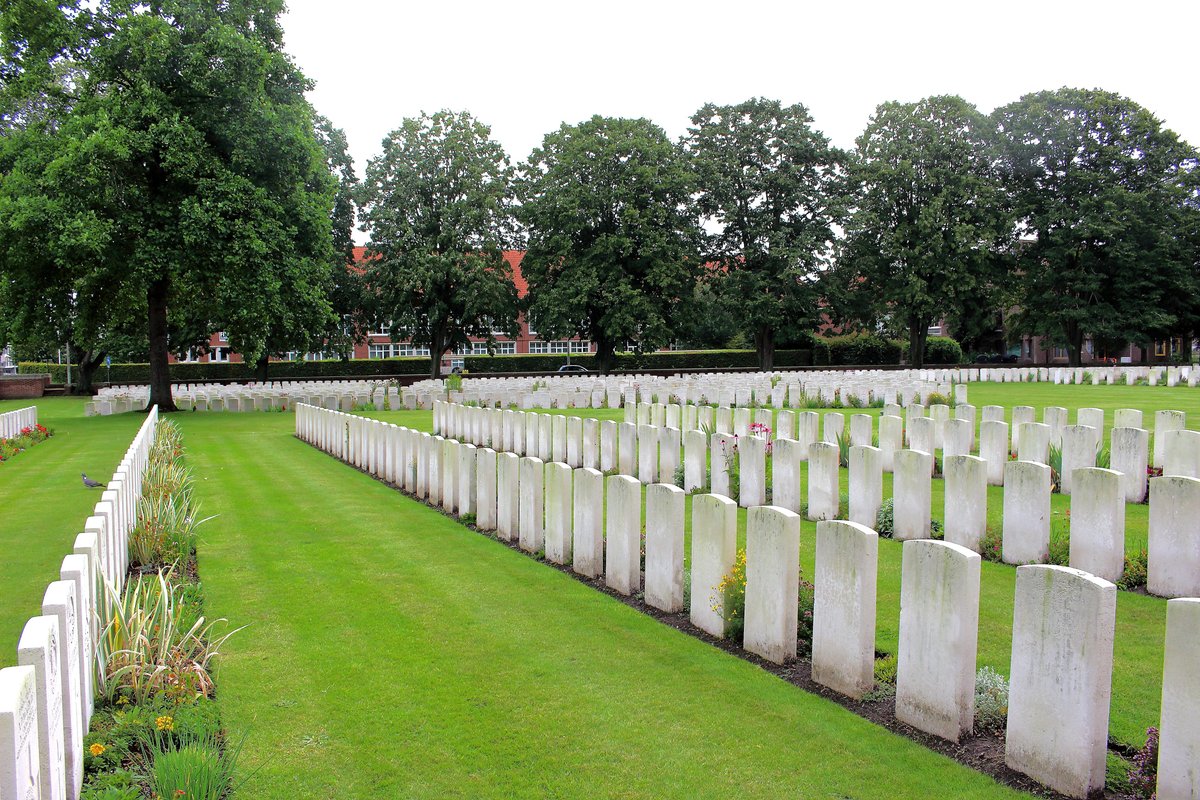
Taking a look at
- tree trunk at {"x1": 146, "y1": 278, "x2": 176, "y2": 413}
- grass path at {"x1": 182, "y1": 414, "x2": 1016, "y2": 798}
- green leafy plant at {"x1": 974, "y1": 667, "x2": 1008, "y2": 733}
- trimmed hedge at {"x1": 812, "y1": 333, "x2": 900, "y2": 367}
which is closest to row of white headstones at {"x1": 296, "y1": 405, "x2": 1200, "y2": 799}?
green leafy plant at {"x1": 974, "y1": 667, "x2": 1008, "y2": 733}

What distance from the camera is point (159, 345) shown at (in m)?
25.9

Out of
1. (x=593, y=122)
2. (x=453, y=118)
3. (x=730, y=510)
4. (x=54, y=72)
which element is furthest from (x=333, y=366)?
(x=730, y=510)

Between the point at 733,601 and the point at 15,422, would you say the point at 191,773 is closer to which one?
the point at 733,601

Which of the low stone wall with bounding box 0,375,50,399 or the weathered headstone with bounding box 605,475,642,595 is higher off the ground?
the weathered headstone with bounding box 605,475,642,595

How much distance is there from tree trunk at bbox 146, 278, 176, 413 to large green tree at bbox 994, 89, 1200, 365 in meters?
38.8

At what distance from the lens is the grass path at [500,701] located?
361cm

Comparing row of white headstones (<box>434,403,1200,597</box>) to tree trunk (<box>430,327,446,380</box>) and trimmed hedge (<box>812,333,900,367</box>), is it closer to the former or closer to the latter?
tree trunk (<box>430,327,446,380</box>)

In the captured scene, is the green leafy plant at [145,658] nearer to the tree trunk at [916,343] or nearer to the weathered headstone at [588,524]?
the weathered headstone at [588,524]

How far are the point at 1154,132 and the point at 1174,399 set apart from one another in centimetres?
2426

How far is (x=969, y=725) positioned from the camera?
385cm

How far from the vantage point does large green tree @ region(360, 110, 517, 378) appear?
39875 mm

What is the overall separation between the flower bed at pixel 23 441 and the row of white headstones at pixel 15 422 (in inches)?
4.9

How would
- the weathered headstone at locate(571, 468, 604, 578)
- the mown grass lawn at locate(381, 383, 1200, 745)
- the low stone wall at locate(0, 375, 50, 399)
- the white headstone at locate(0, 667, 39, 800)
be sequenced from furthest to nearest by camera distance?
the low stone wall at locate(0, 375, 50, 399), the weathered headstone at locate(571, 468, 604, 578), the mown grass lawn at locate(381, 383, 1200, 745), the white headstone at locate(0, 667, 39, 800)

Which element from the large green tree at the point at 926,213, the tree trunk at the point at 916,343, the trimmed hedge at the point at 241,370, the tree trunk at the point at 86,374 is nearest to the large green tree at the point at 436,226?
the trimmed hedge at the point at 241,370
